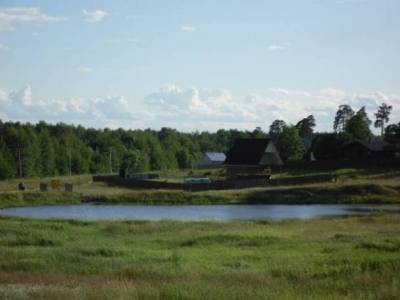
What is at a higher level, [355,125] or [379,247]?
[355,125]

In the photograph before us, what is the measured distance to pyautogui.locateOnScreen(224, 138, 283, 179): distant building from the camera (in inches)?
3748

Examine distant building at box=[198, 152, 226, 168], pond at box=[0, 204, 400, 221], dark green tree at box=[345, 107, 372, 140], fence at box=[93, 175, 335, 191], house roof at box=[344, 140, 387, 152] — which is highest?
dark green tree at box=[345, 107, 372, 140]

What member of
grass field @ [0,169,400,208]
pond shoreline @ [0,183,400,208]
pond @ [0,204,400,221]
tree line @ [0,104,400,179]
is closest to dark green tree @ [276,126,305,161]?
tree line @ [0,104,400,179]

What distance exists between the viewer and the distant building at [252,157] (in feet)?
312

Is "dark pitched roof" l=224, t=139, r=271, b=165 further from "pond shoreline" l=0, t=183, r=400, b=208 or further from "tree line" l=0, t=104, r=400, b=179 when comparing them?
"pond shoreline" l=0, t=183, r=400, b=208

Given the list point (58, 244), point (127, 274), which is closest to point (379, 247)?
point (127, 274)

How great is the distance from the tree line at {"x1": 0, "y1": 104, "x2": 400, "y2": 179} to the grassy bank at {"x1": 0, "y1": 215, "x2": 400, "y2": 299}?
68.5 m

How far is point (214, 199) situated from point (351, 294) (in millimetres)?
54536

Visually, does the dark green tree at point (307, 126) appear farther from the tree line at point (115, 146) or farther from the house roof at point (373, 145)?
the house roof at point (373, 145)

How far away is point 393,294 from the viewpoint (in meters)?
11.9

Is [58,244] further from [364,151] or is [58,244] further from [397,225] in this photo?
[364,151]

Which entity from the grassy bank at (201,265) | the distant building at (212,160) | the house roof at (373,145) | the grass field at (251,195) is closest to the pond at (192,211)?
the grass field at (251,195)

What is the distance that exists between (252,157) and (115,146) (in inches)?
2944

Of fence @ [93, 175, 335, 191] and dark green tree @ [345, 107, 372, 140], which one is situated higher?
dark green tree @ [345, 107, 372, 140]
